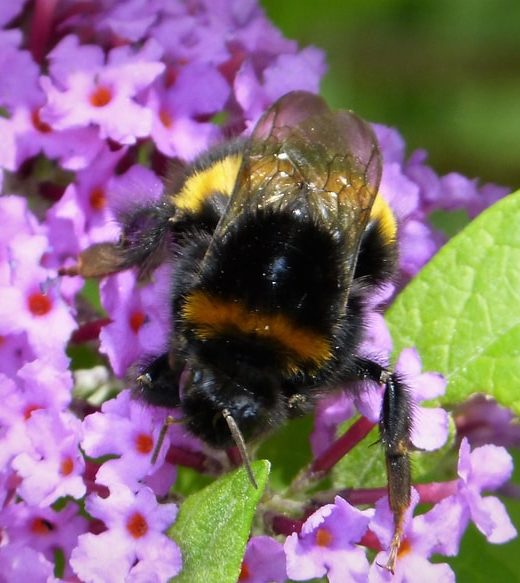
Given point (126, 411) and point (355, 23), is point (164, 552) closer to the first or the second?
point (126, 411)

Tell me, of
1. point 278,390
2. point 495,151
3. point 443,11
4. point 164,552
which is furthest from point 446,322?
point 443,11

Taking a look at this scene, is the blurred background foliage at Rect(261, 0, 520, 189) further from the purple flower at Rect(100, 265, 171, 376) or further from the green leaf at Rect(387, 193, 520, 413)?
the purple flower at Rect(100, 265, 171, 376)

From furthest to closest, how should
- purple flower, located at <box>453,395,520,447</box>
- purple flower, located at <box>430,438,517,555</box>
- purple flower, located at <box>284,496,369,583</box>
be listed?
purple flower, located at <box>453,395,520,447</box>
purple flower, located at <box>430,438,517,555</box>
purple flower, located at <box>284,496,369,583</box>

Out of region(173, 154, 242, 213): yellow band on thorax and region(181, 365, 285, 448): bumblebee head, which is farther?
region(173, 154, 242, 213): yellow band on thorax

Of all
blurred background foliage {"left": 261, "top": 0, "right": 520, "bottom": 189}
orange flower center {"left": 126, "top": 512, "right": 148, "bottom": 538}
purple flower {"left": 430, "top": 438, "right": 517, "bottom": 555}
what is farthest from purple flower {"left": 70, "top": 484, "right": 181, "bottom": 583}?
blurred background foliage {"left": 261, "top": 0, "right": 520, "bottom": 189}

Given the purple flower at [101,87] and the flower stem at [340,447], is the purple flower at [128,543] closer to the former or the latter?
the flower stem at [340,447]
